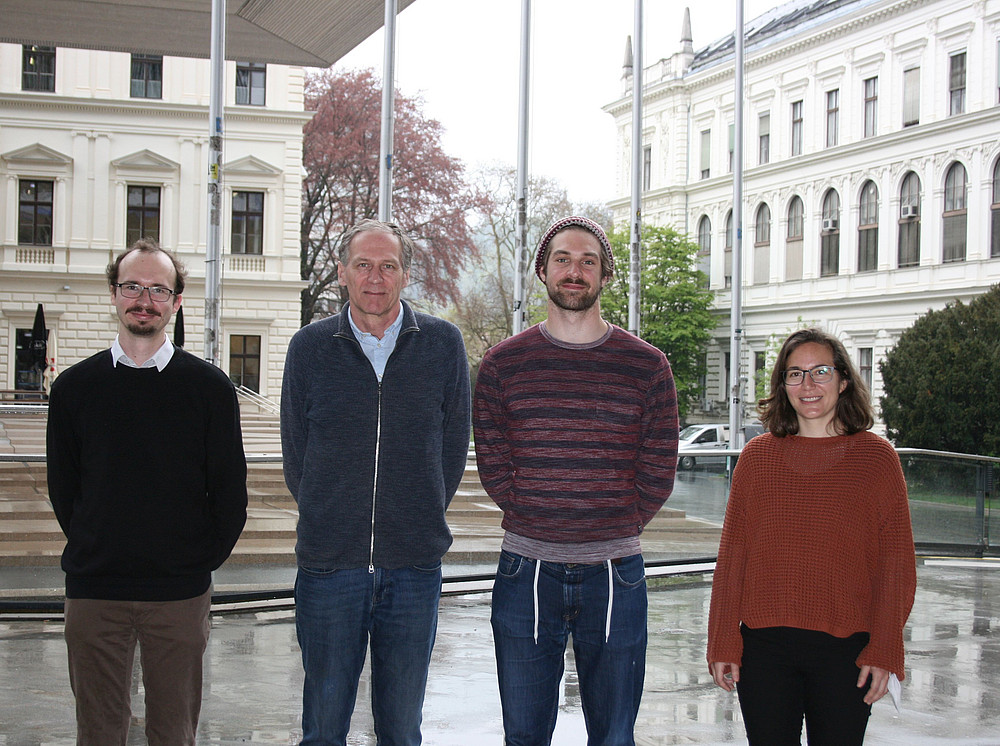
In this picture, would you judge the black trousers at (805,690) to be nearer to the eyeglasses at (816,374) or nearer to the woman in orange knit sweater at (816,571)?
the woman in orange knit sweater at (816,571)

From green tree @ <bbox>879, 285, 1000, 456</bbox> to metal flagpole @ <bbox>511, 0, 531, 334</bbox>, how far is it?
1488cm

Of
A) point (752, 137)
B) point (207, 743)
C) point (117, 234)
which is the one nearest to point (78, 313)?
point (117, 234)

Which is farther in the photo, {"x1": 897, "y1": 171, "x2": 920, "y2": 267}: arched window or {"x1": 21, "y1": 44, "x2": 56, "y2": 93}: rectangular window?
{"x1": 897, "y1": 171, "x2": 920, "y2": 267}: arched window

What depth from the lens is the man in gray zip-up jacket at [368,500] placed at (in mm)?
3998

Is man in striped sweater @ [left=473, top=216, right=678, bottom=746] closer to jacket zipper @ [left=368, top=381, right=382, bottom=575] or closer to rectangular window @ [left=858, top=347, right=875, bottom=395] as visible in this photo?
jacket zipper @ [left=368, top=381, right=382, bottom=575]

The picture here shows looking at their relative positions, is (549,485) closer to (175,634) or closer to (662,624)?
(175,634)

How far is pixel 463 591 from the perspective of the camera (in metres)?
10.2

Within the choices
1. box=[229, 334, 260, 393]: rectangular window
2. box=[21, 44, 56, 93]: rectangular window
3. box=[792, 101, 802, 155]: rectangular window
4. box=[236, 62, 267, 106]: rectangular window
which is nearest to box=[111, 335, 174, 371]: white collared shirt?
box=[229, 334, 260, 393]: rectangular window

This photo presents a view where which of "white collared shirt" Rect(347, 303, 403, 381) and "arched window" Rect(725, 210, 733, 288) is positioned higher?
"arched window" Rect(725, 210, 733, 288)

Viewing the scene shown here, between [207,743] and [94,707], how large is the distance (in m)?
1.64

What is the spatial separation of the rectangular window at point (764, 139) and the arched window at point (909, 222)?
7.45 metres

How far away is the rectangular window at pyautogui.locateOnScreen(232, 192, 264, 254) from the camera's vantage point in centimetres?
3819

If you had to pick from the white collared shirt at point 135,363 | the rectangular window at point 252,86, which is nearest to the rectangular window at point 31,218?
the rectangular window at point 252,86

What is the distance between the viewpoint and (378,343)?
4191mm
